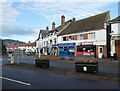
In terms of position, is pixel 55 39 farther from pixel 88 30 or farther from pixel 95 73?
pixel 95 73

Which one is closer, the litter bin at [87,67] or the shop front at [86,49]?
the litter bin at [87,67]

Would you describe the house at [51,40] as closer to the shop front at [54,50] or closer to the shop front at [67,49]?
the shop front at [54,50]

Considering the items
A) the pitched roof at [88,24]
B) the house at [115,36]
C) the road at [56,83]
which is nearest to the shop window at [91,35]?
the pitched roof at [88,24]

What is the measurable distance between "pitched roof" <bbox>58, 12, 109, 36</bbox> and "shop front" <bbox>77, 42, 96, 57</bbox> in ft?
10.6

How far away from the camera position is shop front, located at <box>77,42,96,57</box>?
2093 inches

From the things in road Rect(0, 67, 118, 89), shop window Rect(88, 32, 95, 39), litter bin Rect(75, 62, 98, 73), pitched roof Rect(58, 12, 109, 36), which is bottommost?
road Rect(0, 67, 118, 89)

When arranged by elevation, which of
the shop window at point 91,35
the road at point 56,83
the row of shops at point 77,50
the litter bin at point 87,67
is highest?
the shop window at point 91,35

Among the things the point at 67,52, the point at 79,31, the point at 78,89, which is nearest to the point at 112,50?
the point at 79,31

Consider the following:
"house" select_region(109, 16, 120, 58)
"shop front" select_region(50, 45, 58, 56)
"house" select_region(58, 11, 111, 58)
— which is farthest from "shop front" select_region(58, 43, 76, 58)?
"house" select_region(109, 16, 120, 58)

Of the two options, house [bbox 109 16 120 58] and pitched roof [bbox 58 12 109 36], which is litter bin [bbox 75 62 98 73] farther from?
pitched roof [bbox 58 12 109 36]

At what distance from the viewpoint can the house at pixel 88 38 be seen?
1991 inches

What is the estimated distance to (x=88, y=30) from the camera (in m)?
55.0

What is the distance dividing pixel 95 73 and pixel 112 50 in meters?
31.9

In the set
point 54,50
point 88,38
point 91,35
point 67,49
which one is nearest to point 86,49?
point 88,38
